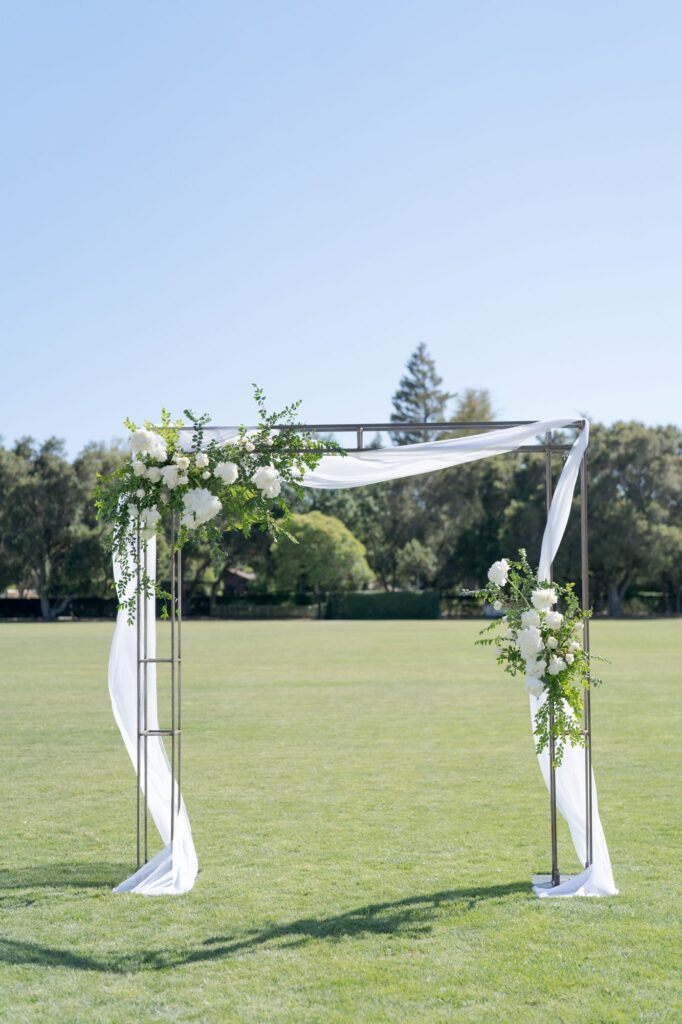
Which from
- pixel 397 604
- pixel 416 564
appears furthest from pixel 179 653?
pixel 416 564

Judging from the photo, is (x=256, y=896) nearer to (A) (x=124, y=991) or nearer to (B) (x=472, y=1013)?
(A) (x=124, y=991)

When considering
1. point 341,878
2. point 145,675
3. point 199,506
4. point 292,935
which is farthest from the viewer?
point 145,675

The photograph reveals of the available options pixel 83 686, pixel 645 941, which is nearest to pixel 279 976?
pixel 645 941

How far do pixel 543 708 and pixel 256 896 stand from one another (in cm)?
204

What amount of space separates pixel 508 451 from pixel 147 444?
2263mm

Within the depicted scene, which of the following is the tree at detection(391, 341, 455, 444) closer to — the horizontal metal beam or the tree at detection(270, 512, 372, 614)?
the tree at detection(270, 512, 372, 614)

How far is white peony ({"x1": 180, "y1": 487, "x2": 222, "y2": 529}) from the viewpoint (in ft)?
20.8

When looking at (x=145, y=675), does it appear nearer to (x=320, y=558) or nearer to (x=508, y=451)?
(x=508, y=451)

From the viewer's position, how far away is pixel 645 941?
5.35 m

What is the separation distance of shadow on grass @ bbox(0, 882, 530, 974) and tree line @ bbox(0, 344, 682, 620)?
50.5m

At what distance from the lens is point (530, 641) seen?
247 inches

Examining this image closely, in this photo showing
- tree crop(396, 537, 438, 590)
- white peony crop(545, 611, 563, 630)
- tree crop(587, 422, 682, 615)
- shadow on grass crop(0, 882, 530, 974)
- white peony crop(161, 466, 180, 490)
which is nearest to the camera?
shadow on grass crop(0, 882, 530, 974)

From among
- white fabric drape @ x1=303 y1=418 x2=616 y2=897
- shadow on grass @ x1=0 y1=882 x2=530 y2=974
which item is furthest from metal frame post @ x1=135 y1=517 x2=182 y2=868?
shadow on grass @ x1=0 y1=882 x2=530 y2=974

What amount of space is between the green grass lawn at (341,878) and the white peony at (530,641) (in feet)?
4.63
